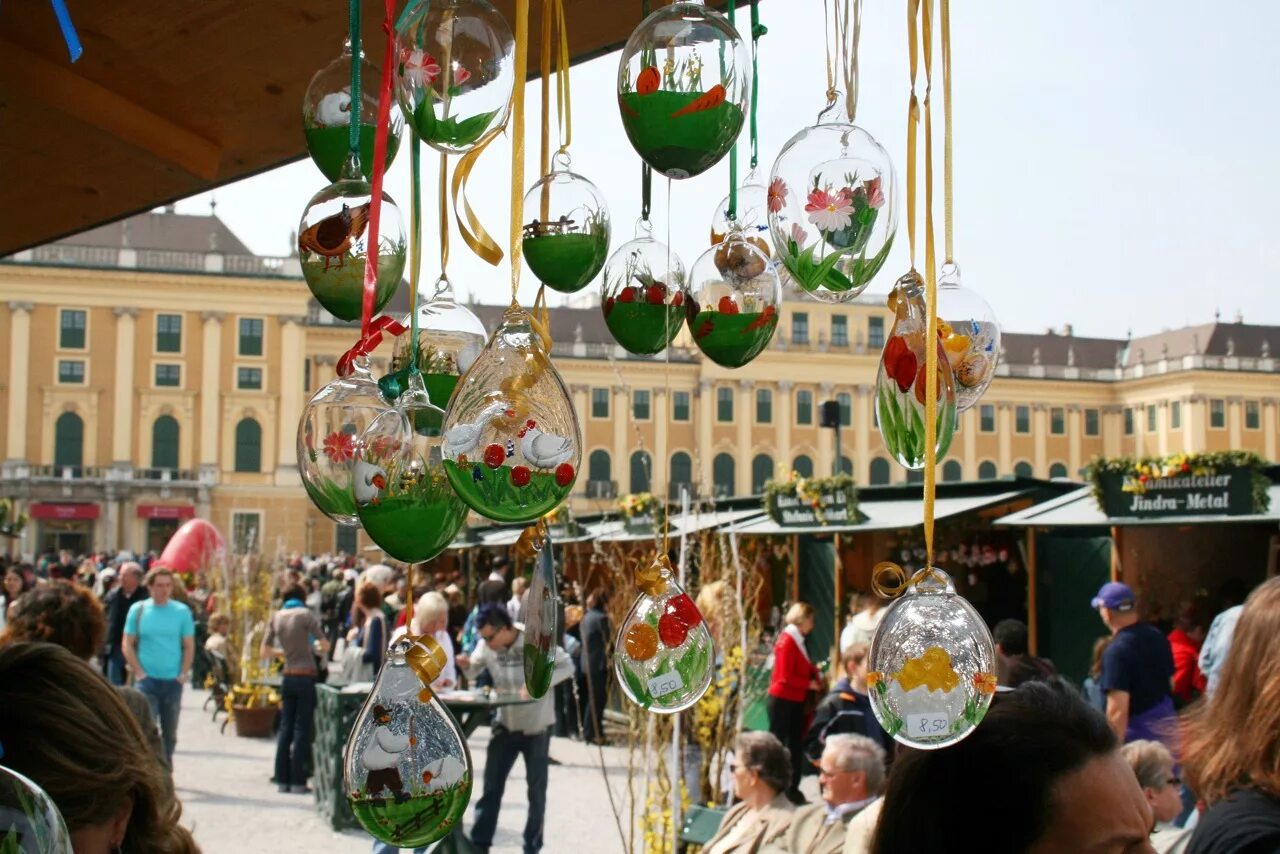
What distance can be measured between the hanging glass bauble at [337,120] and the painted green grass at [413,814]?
18.7 inches

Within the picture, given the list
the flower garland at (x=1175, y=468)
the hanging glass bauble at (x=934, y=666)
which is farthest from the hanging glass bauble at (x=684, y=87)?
the flower garland at (x=1175, y=468)

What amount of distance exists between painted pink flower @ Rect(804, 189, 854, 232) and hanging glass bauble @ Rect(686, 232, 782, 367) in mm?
100

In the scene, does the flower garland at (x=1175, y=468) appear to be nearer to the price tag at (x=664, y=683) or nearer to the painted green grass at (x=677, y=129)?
the price tag at (x=664, y=683)

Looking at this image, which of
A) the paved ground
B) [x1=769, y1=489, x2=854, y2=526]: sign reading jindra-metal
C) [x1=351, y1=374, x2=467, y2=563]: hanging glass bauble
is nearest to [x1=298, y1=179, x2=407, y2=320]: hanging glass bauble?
[x1=351, y1=374, x2=467, y2=563]: hanging glass bauble

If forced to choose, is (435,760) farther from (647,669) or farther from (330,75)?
(330,75)

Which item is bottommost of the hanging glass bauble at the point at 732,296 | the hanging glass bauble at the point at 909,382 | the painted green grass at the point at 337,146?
the hanging glass bauble at the point at 909,382

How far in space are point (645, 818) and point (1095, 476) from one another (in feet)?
16.7

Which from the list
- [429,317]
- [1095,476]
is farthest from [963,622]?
[1095,476]

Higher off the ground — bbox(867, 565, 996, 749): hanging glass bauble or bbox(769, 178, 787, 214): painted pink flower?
bbox(769, 178, 787, 214): painted pink flower

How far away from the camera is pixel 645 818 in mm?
4391

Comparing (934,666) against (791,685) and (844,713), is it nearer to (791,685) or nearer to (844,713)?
(844,713)

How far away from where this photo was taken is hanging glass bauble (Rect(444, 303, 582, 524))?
81 cm

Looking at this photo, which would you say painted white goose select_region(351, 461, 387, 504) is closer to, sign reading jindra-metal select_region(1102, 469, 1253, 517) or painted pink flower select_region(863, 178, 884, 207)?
painted pink flower select_region(863, 178, 884, 207)

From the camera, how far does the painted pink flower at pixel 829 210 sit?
0.93 meters
